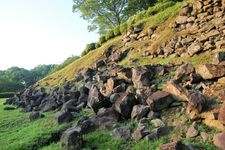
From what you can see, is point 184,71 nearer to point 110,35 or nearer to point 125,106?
point 125,106

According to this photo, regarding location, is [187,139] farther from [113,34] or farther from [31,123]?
[113,34]

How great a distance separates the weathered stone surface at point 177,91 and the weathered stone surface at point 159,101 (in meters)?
0.25

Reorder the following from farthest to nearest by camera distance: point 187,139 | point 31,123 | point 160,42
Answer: point 160,42 → point 31,123 → point 187,139

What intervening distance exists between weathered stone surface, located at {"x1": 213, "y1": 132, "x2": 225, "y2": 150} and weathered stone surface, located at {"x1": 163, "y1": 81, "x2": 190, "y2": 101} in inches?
122

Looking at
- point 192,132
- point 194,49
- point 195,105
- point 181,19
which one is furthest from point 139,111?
point 181,19

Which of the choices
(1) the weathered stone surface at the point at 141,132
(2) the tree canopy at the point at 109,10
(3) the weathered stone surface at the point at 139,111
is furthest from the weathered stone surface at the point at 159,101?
(2) the tree canopy at the point at 109,10

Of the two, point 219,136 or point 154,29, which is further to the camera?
point 154,29

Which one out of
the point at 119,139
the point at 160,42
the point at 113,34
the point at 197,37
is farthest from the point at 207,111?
the point at 113,34

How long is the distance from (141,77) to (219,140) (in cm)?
749

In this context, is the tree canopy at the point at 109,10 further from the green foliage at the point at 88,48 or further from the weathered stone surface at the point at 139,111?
the weathered stone surface at the point at 139,111

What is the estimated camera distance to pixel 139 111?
14.0 meters

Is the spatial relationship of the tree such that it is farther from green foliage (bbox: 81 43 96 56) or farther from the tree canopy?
green foliage (bbox: 81 43 96 56)

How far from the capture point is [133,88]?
55.6 feet

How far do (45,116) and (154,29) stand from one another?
1313 centimetres
